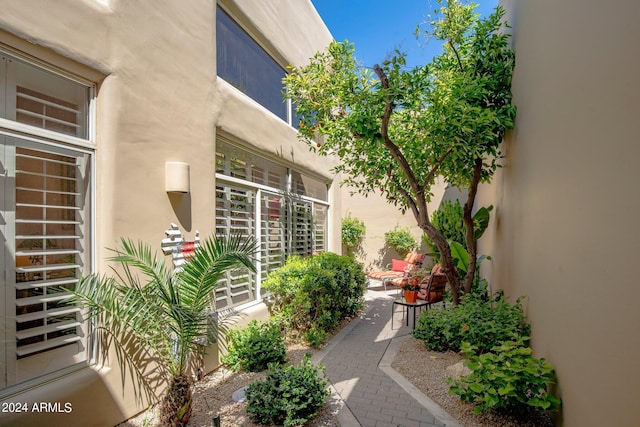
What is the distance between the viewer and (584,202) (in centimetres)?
280

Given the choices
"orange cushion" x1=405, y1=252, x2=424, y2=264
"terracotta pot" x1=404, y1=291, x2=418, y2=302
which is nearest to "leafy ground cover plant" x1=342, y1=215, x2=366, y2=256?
"orange cushion" x1=405, y1=252, x2=424, y2=264

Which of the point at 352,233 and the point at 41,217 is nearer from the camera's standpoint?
the point at 41,217

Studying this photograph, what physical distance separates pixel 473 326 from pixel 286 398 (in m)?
3.06

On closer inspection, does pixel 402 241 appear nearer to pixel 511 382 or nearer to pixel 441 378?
pixel 441 378

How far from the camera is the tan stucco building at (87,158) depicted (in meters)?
3.10

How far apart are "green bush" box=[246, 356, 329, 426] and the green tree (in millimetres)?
3817

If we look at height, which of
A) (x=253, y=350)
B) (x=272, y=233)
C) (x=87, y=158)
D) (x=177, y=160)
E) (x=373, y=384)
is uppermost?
(x=177, y=160)

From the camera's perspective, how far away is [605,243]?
95.7 inches

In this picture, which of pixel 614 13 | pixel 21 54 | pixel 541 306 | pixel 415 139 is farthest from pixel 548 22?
pixel 21 54

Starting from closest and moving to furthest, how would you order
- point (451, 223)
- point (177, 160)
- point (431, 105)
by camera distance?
1. point (177, 160)
2. point (431, 105)
3. point (451, 223)

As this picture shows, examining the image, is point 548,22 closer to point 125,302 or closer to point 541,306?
point 541,306

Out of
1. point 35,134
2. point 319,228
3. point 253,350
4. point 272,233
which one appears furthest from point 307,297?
point 35,134

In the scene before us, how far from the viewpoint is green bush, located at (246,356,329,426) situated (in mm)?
3668

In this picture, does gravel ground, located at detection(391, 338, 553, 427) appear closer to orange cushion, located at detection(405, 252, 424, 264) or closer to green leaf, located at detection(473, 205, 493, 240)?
green leaf, located at detection(473, 205, 493, 240)
